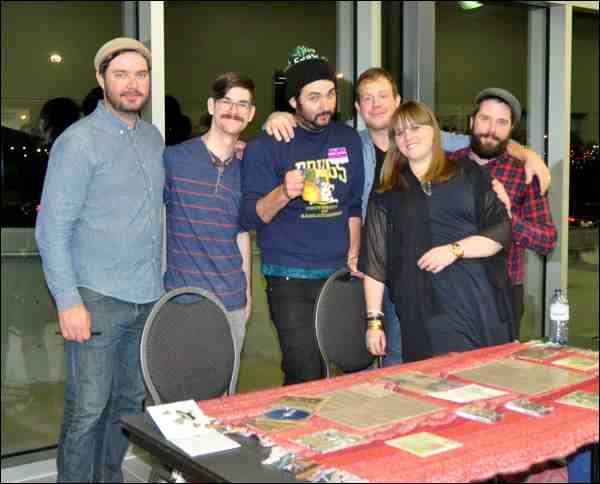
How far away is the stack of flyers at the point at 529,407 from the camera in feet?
6.65

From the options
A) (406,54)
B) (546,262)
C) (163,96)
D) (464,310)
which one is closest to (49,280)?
(163,96)

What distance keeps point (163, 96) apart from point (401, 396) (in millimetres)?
2180

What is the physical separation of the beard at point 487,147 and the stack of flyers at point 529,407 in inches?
59.1

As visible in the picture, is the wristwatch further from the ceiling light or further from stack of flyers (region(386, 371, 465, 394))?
the ceiling light

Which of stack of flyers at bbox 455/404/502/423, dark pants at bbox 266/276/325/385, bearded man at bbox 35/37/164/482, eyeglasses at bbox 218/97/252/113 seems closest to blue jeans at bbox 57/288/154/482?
bearded man at bbox 35/37/164/482

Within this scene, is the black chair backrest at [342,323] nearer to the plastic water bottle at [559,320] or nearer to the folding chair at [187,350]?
the folding chair at [187,350]

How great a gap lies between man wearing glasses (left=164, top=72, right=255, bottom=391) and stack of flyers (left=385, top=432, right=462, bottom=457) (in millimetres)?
1393

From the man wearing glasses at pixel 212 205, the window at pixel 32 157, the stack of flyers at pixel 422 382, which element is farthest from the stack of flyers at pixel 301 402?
the window at pixel 32 157

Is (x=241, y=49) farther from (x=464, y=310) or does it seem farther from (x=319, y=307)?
(x=464, y=310)

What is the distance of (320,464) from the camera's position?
5.65ft

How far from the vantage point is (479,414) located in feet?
6.56

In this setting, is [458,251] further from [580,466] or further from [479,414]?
[479,414]

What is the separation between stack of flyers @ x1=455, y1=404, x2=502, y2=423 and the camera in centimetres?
198

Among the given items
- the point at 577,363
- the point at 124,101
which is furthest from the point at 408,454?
the point at 124,101
